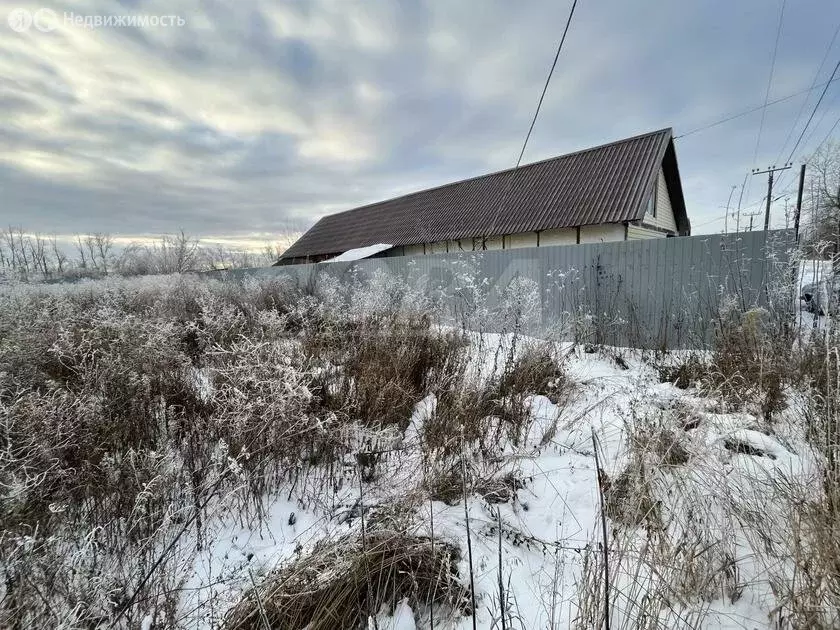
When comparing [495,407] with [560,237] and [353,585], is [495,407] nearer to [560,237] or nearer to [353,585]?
[353,585]

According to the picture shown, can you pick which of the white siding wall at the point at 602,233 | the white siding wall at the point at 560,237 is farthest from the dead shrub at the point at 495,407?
the white siding wall at the point at 602,233

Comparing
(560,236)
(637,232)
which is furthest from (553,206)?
(637,232)

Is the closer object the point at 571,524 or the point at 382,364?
the point at 571,524

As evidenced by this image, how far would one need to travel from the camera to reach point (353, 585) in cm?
146

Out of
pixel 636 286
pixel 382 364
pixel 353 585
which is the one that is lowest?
pixel 353 585

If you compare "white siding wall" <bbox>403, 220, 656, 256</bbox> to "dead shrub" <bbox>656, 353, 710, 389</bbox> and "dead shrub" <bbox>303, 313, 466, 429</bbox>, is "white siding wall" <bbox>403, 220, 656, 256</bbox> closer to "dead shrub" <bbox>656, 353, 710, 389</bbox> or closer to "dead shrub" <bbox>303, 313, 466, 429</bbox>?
"dead shrub" <bbox>656, 353, 710, 389</bbox>

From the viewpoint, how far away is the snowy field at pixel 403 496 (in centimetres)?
138

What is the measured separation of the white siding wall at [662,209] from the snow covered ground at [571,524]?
11.3 m

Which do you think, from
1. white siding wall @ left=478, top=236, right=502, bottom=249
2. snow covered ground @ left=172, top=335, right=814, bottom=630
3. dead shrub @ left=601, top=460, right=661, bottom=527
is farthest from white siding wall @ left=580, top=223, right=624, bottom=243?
dead shrub @ left=601, top=460, right=661, bottom=527

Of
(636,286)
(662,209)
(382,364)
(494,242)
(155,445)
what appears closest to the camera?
(155,445)

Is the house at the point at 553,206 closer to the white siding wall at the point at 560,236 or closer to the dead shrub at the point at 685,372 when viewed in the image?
the white siding wall at the point at 560,236

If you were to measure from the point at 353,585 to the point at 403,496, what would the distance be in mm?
592

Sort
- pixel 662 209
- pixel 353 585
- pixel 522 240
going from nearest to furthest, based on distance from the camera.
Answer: pixel 353 585 → pixel 522 240 → pixel 662 209

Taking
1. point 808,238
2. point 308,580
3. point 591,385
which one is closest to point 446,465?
point 308,580
